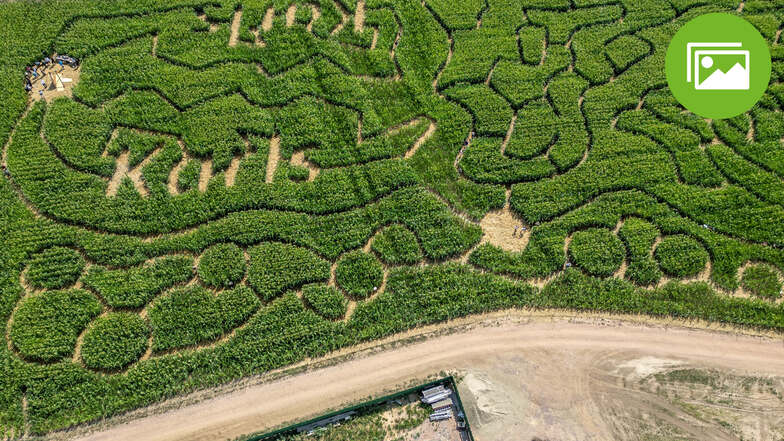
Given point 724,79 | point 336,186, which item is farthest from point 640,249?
point 336,186

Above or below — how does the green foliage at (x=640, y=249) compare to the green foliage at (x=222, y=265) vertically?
below

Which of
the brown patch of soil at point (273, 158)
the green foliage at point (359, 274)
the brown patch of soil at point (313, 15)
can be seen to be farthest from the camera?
the brown patch of soil at point (313, 15)

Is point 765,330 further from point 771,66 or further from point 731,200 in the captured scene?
point 771,66

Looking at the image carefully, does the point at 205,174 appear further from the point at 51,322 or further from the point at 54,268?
the point at 51,322

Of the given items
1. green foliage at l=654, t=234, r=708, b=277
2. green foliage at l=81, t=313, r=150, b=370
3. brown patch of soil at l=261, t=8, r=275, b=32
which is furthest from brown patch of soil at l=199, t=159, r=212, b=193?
green foliage at l=654, t=234, r=708, b=277

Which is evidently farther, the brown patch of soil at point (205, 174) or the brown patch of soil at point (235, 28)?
Result: the brown patch of soil at point (235, 28)

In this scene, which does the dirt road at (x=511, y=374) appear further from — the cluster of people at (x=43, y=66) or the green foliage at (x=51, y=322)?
the cluster of people at (x=43, y=66)

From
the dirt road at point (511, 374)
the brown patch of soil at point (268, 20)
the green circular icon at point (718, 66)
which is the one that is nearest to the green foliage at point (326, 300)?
the dirt road at point (511, 374)

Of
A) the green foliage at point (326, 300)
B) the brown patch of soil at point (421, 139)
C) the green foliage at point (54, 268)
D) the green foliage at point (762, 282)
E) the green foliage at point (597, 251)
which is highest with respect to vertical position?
the brown patch of soil at point (421, 139)

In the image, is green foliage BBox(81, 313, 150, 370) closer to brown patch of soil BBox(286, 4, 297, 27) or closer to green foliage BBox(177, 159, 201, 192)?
green foliage BBox(177, 159, 201, 192)
